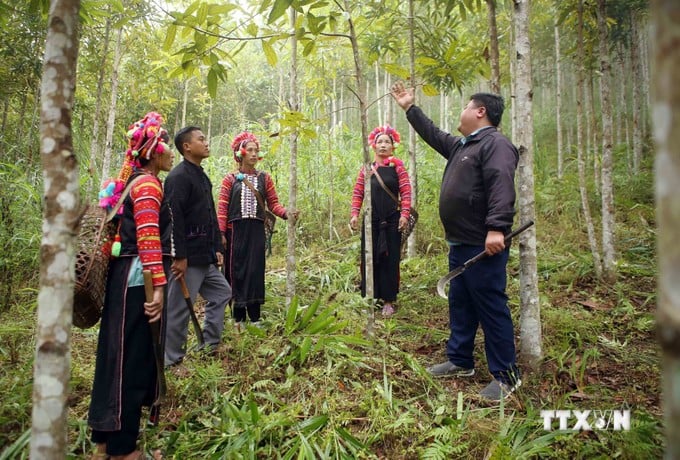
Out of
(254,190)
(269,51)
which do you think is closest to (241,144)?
(254,190)

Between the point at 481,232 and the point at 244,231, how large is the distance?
7.41ft

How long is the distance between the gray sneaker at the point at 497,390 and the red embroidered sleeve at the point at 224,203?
2.75 metres

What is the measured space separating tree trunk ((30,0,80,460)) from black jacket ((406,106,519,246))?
7.28 feet

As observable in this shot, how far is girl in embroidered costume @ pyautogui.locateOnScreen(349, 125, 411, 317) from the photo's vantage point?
4477 mm

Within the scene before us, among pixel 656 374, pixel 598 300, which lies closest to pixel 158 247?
pixel 656 374

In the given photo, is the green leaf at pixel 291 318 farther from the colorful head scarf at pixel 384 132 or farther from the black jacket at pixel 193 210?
the colorful head scarf at pixel 384 132

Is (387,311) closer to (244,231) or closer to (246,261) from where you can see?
(246,261)

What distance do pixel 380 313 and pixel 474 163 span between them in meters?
2.15

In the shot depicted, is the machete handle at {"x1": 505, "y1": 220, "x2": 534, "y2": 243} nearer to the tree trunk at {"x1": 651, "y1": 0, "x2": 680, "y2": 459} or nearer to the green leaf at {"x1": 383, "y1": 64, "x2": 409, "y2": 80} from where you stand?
the green leaf at {"x1": 383, "y1": 64, "x2": 409, "y2": 80}

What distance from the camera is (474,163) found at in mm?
2826

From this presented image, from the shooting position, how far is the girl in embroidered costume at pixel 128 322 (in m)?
2.11

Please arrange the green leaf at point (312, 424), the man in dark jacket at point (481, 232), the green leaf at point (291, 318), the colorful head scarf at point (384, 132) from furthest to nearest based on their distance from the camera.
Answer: the colorful head scarf at point (384, 132) < the green leaf at point (291, 318) < the man in dark jacket at point (481, 232) < the green leaf at point (312, 424)

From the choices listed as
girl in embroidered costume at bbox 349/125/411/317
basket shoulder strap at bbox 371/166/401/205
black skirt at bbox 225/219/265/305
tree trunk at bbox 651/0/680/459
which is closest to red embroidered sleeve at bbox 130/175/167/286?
black skirt at bbox 225/219/265/305

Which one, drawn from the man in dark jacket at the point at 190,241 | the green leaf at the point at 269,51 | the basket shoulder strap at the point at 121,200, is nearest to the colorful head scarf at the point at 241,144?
Answer: the man in dark jacket at the point at 190,241
